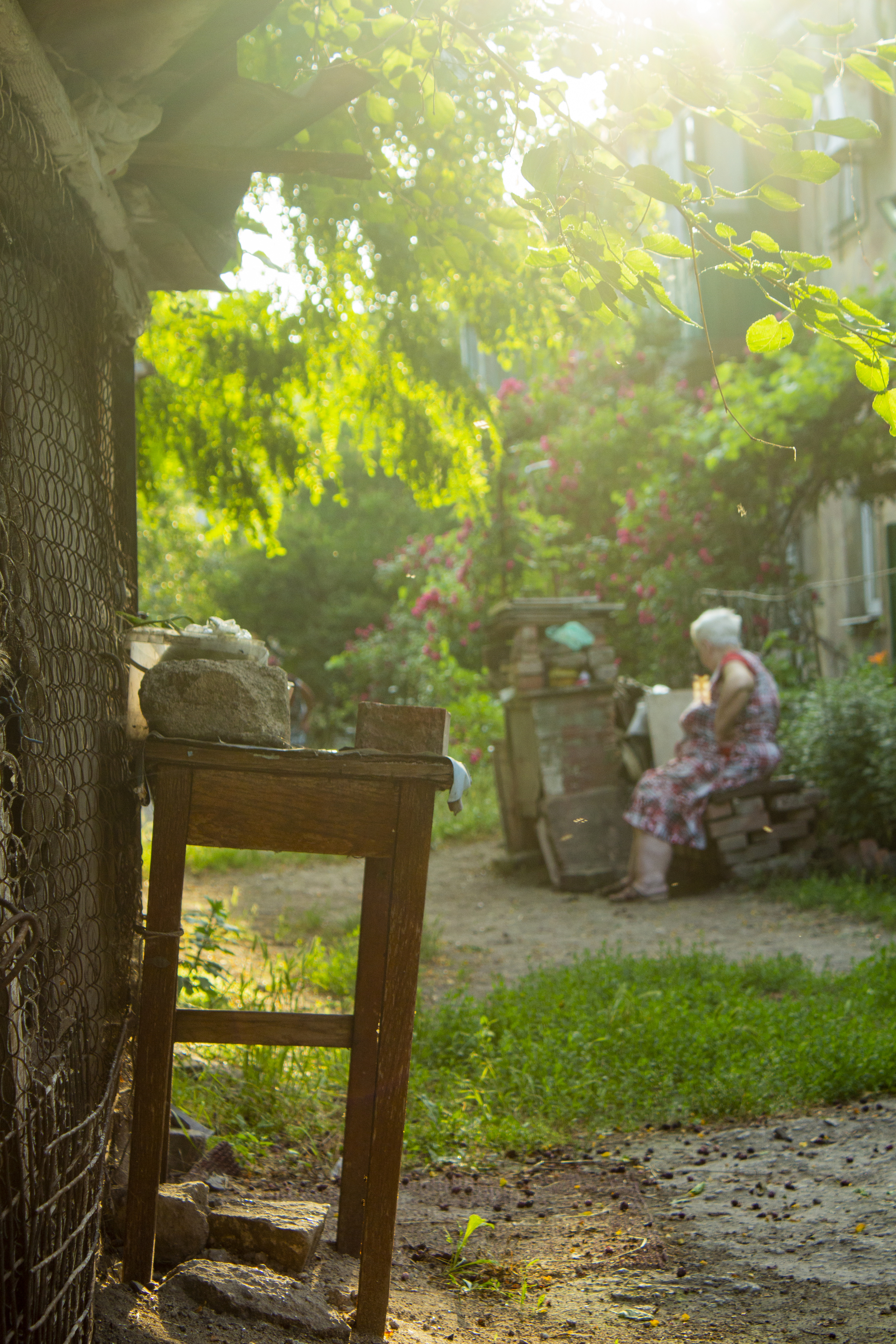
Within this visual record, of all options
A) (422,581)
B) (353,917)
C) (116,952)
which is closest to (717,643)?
(353,917)

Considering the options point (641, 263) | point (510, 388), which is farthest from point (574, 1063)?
point (510, 388)

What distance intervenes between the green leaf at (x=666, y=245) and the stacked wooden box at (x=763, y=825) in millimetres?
5393

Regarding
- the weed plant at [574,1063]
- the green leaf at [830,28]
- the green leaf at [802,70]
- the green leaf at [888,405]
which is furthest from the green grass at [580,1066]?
the green leaf at [830,28]

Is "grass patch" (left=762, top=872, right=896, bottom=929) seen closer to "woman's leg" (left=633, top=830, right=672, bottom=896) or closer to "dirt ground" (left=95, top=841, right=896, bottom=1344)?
"woman's leg" (left=633, top=830, right=672, bottom=896)

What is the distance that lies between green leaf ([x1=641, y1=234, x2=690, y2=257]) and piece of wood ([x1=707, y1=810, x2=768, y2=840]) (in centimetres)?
546

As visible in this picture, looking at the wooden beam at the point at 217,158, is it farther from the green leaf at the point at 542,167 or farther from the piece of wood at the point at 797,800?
the piece of wood at the point at 797,800

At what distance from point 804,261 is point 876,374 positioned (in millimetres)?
267

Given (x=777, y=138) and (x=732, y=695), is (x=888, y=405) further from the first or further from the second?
(x=732, y=695)

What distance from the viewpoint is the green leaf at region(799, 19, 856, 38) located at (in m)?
2.34

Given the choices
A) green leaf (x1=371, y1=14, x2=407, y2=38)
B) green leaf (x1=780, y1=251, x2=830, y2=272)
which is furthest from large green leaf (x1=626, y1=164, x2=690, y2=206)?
green leaf (x1=371, y1=14, x2=407, y2=38)

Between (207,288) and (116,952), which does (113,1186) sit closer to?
(116,952)

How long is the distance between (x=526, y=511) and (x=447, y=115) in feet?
28.3

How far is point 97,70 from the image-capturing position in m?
2.30

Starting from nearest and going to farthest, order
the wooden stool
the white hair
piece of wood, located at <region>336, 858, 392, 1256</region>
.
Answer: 1. the wooden stool
2. piece of wood, located at <region>336, 858, 392, 1256</region>
3. the white hair
